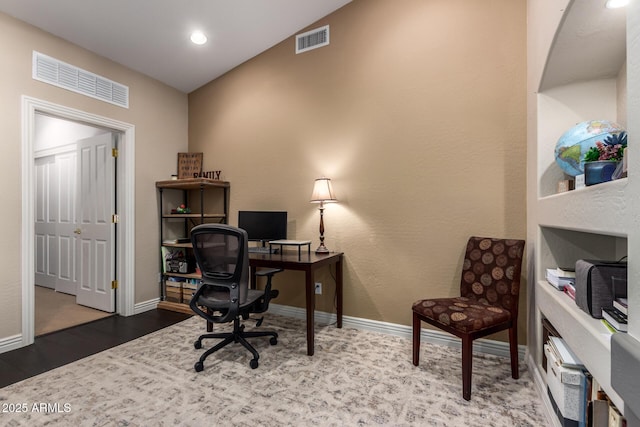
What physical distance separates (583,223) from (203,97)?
3.99 meters

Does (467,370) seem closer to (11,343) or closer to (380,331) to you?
(380,331)

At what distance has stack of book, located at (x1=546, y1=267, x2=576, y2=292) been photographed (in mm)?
1611

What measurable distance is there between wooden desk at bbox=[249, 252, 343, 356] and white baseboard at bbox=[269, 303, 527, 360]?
0.57 ft

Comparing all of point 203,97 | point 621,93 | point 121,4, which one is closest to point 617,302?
point 621,93

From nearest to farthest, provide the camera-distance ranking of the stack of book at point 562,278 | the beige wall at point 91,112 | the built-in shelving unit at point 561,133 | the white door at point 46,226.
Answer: the built-in shelving unit at point 561,133 < the stack of book at point 562,278 < the beige wall at point 91,112 < the white door at point 46,226

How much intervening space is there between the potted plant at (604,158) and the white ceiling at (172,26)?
101 inches

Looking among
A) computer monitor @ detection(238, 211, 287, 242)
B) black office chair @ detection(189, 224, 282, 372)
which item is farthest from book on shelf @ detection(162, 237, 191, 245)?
black office chair @ detection(189, 224, 282, 372)

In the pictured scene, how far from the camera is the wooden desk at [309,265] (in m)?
2.38

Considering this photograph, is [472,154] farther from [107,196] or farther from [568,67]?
[107,196]

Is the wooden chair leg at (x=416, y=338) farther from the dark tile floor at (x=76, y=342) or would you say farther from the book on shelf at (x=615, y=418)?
the dark tile floor at (x=76, y=342)

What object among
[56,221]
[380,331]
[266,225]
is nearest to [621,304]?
[380,331]

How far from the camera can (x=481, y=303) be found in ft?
7.01

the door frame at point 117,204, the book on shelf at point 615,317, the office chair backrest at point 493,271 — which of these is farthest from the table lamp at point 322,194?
the door frame at point 117,204

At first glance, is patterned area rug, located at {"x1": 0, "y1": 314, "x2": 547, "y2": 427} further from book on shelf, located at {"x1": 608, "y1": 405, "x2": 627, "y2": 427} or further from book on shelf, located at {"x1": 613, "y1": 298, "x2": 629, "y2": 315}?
book on shelf, located at {"x1": 613, "y1": 298, "x2": 629, "y2": 315}
